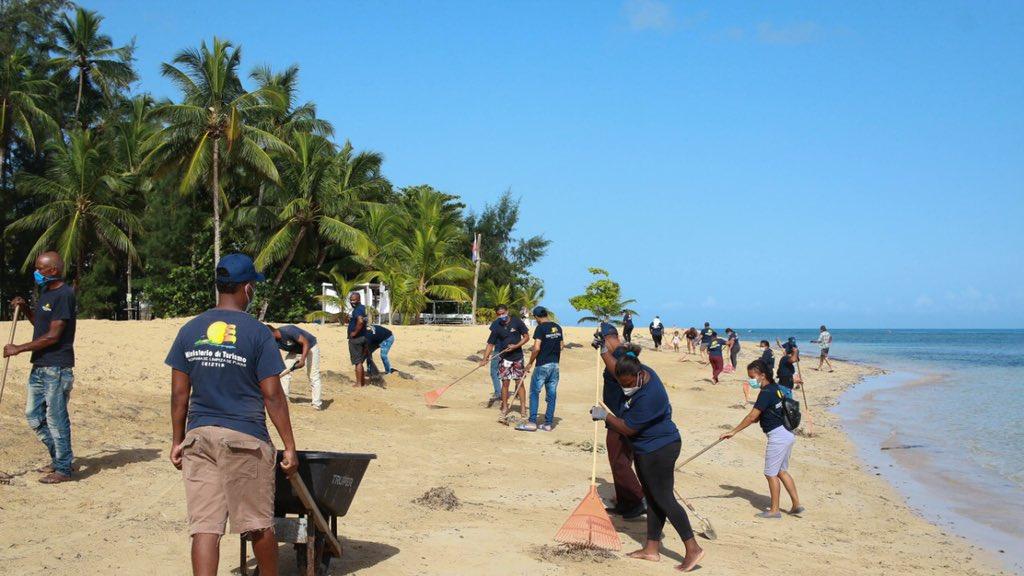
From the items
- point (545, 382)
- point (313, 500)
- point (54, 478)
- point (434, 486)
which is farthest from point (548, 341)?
point (313, 500)

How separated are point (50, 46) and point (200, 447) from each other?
4234 centimetres

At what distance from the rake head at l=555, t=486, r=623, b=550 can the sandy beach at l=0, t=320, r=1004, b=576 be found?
16 cm

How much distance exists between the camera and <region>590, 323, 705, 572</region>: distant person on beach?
6.20 metres

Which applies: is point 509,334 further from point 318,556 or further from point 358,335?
point 318,556

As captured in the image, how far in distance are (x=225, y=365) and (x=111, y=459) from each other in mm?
5128

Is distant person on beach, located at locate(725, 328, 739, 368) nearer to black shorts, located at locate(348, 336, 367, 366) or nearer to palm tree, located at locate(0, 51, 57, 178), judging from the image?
black shorts, located at locate(348, 336, 367, 366)

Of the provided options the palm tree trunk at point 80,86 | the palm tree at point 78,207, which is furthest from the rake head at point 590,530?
the palm tree trunk at point 80,86

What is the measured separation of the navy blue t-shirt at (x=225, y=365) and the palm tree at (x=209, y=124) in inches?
946

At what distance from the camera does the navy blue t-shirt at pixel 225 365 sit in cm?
407

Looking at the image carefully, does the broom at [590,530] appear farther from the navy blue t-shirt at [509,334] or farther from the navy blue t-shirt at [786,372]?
the navy blue t-shirt at [786,372]

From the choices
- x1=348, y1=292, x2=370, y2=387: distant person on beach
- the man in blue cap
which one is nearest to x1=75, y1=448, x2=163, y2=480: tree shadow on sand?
the man in blue cap

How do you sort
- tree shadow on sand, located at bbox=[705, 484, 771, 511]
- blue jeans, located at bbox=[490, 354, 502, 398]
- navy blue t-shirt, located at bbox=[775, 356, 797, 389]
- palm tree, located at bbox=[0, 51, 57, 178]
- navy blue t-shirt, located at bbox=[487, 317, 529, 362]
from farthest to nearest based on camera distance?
palm tree, located at bbox=[0, 51, 57, 178]
blue jeans, located at bbox=[490, 354, 502, 398]
navy blue t-shirt, located at bbox=[775, 356, 797, 389]
navy blue t-shirt, located at bbox=[487, 317, 529, 362]
tree shadow on sand, located at bbox=[705, 484, 771, 511]

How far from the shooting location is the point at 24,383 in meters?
10.9

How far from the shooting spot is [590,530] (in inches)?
255
